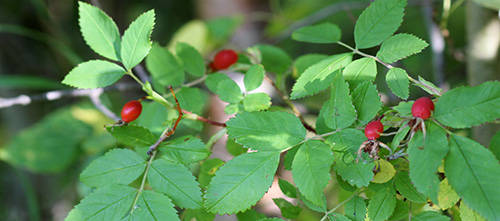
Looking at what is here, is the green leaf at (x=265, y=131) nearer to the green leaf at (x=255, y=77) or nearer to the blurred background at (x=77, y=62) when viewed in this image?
the green leaf at (x=255, y=77)

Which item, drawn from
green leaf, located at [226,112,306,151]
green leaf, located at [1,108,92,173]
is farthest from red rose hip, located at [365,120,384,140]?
green leaf, located at [1,108,92,173]

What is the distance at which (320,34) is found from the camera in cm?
81

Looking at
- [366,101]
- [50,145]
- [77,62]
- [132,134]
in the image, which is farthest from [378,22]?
[50,145]

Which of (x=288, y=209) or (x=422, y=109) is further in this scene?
(x=288, y=209)

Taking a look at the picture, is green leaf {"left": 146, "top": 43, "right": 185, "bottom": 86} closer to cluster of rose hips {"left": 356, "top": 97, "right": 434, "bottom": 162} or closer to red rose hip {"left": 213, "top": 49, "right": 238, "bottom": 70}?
red rose hip {"left": 213, "top": 49, "right": 238, "bottom": 70}

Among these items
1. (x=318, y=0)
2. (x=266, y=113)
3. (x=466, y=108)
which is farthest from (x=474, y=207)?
(x=318, y=0)

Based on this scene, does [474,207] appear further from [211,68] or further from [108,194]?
[211,68]

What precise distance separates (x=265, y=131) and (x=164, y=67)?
410mm

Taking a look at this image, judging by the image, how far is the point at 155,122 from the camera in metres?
0.88

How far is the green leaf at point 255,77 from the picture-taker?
0.74 meters

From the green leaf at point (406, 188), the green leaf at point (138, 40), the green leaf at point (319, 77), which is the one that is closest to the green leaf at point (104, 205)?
the green leaf at point (138, 40)

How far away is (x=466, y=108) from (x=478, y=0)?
1.23 ft

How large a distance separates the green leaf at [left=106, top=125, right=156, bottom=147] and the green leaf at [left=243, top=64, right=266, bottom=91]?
0.21 metres

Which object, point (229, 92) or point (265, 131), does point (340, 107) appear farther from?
point (229, 92)
